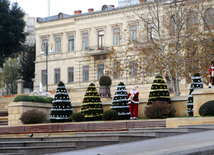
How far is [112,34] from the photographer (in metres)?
58.0

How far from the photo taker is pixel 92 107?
90.5ft

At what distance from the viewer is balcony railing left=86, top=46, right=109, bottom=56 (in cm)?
5709

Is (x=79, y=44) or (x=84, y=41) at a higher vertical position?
(x=84, y=41)

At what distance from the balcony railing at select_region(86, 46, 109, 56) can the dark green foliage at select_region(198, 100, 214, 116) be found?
1404 inches

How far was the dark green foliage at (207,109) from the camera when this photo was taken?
21.3m

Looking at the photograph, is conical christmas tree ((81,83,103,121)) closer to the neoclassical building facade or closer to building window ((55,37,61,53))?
the neoclassical building facade

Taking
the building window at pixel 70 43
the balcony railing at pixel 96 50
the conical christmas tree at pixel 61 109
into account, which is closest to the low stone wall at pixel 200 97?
the conical christmas tree at pixel 61 109

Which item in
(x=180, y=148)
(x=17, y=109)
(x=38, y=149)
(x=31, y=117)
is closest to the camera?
(x=180, y=148)

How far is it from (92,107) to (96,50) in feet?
99.8

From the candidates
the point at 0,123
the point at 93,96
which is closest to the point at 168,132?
the point at 93,96

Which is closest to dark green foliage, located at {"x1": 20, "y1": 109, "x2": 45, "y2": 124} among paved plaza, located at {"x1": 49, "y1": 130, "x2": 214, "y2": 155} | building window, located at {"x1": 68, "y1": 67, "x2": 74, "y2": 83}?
paved plaza, located at {"x1": 49, "y1": 130, "x2": 214, "y2": 155}

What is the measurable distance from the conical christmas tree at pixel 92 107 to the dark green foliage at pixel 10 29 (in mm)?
28832

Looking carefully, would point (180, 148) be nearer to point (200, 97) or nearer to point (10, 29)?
point (200, 97)

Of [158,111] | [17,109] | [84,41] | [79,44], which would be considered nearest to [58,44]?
[79,44]
